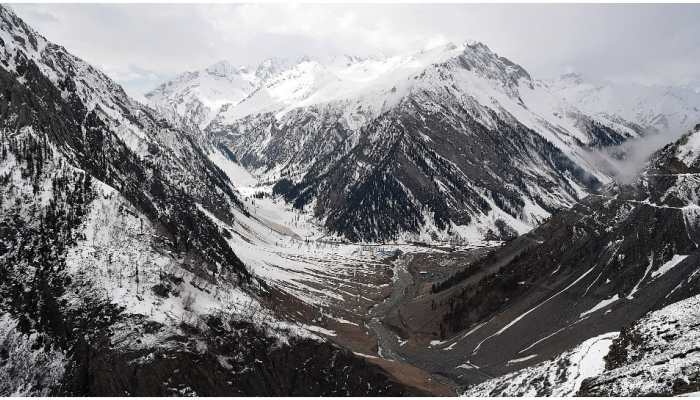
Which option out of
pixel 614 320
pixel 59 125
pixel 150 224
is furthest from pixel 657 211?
pixel 59 125

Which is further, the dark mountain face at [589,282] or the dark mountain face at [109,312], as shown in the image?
the dark mountain face at [589,282]

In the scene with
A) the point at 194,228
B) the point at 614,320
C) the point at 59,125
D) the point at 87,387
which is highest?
the point at 59,125

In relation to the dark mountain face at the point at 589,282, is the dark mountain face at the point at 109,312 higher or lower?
higher

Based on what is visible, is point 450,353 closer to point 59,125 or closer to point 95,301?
point 95,301

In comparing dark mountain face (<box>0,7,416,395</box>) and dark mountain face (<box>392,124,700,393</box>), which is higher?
dark mountain face (<box>0,7,416,395</box>)

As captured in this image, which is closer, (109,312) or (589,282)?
(109,312)

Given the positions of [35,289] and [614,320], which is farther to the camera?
[614,320]

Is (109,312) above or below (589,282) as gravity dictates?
above

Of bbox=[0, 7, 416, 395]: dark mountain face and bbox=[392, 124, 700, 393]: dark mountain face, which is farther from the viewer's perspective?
bbox=[392, 124, 700, 393]: dark mountain face
